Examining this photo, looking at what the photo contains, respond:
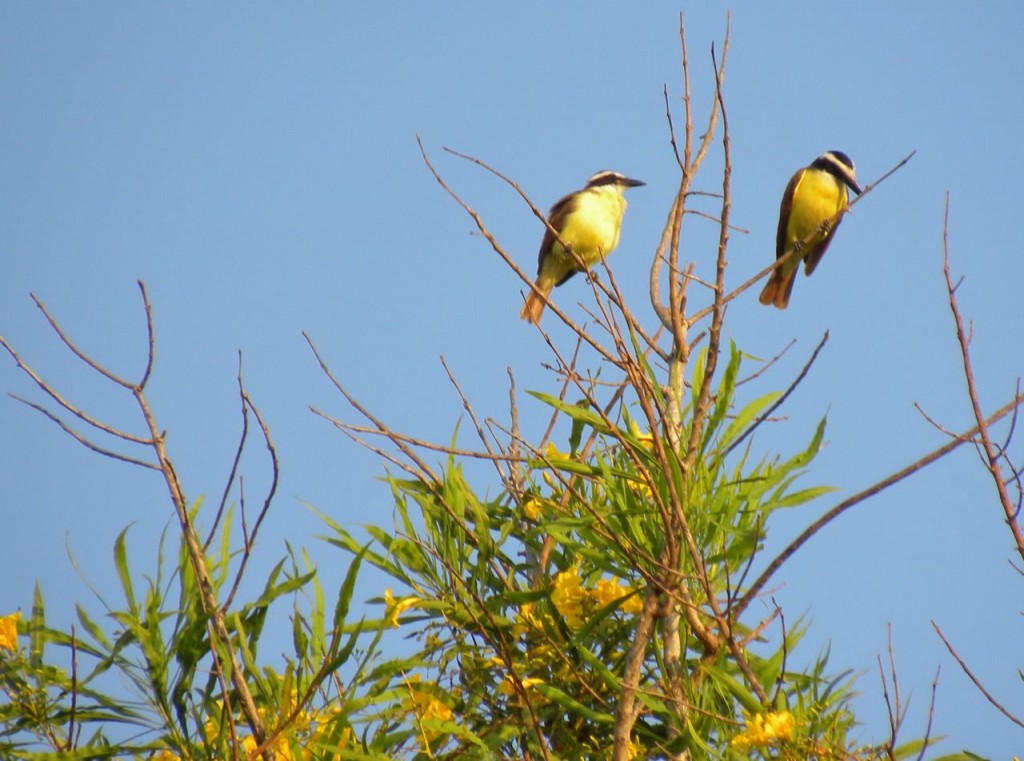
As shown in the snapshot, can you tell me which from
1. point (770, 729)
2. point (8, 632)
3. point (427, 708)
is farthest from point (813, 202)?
point (8, 632)

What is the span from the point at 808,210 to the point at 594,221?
174cm

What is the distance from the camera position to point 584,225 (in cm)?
931

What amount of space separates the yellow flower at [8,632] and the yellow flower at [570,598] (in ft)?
4.38

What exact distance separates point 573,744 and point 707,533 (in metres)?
0.66

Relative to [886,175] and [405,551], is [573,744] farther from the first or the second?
[886,175]

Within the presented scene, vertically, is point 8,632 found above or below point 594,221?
below

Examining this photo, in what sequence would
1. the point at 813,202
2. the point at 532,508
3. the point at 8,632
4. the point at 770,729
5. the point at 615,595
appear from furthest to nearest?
the point at 813,202 → the point at 532,508 → the point at 615,595 → the point at 8,632 → the point at 770,729

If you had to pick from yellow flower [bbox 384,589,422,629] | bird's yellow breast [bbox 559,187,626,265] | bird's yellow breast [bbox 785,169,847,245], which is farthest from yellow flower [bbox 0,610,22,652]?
bird's yellow breast [bbox 559,187,626,265]

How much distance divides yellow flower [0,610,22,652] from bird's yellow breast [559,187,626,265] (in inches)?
261

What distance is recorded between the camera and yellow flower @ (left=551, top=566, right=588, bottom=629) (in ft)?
10.8

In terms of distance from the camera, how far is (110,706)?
2.77 meters

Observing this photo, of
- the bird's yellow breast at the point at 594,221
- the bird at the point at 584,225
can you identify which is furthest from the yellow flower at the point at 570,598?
the bird's yellow breast at the point at 594,221

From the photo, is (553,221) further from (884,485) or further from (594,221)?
(884,485)

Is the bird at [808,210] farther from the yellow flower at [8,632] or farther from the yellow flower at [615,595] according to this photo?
the yellow flower at [8,632]
